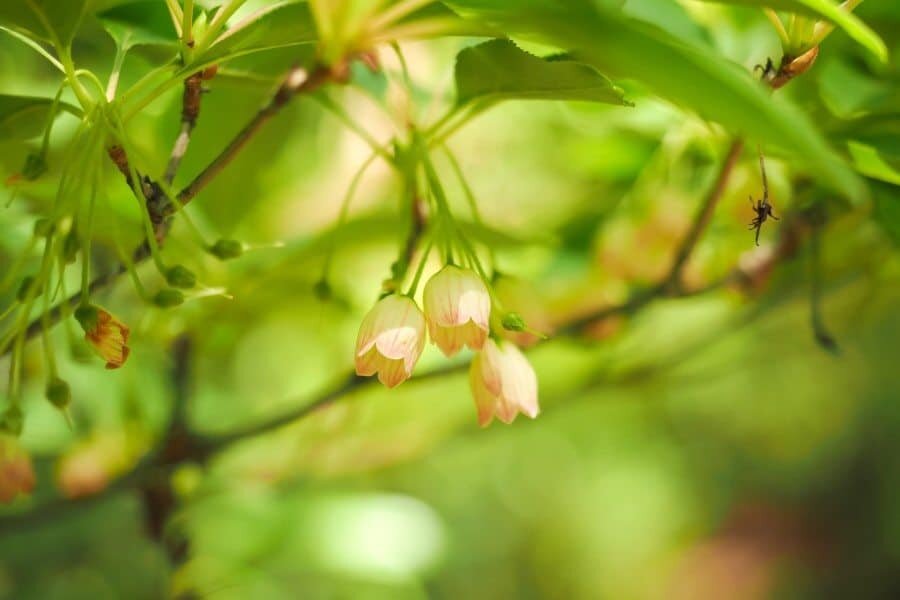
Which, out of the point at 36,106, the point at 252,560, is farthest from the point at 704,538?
the point at 36,106

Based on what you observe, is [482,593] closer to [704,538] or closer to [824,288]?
[704,538]

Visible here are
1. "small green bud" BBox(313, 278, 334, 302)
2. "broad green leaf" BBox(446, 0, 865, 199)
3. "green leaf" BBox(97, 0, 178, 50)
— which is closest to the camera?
"broad green leaf" BBox(446, 0, 865, 199)

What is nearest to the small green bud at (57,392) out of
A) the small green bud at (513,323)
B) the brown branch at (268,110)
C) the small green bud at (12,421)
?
the small green bud at (12,421)

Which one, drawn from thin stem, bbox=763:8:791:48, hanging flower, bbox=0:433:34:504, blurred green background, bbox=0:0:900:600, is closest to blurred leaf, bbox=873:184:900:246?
blurred green background, bbox=0:0:900:600

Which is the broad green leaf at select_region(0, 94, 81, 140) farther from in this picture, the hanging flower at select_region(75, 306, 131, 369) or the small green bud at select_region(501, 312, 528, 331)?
the small green bud at select_region(501, 312, 528, 331)

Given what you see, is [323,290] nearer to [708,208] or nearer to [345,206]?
[345,206]

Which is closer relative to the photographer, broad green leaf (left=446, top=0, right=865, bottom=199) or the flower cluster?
broad green leaf (left=446, top=0, right=865, bottom=199)
